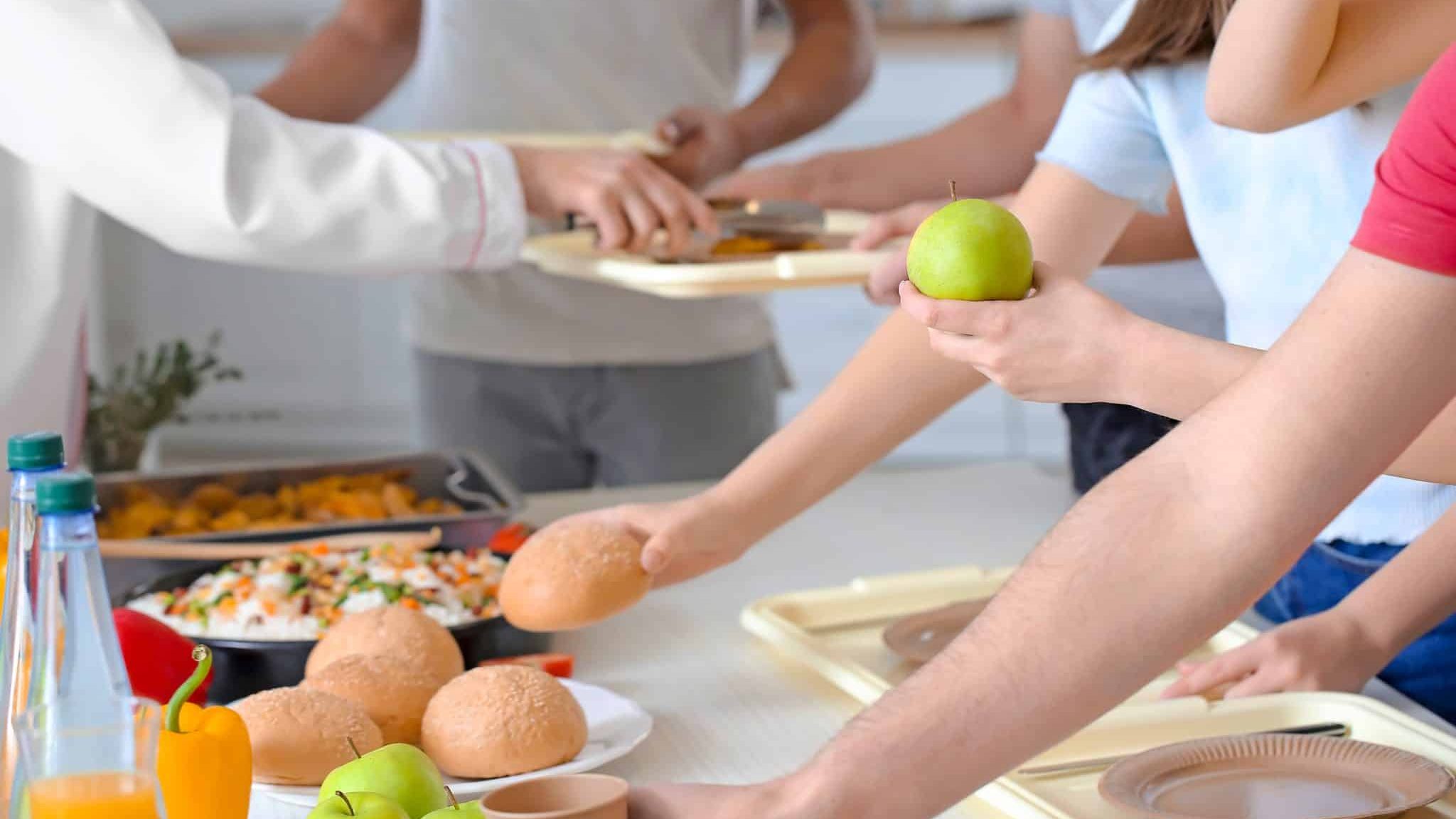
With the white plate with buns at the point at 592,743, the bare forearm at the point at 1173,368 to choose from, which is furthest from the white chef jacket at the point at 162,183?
the bare forearm at the point at 1173,368

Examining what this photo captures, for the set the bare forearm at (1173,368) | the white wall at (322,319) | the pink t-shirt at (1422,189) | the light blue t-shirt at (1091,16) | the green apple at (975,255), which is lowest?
the white wall at (322,319)

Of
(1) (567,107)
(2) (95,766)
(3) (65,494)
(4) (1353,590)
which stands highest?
(1) (567,107)

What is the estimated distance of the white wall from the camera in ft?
12.7

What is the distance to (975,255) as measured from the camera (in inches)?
33.2

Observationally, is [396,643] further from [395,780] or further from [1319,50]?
[1319,50]

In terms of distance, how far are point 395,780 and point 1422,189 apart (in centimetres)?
55

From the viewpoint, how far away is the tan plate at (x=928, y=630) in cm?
124

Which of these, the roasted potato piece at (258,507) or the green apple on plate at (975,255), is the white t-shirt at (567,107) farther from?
the green apple on plate at (975,255)

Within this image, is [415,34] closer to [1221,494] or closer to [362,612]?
[362,612]

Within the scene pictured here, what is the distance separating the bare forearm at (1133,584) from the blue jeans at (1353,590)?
514 millimetres

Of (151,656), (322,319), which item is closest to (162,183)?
(151,656)

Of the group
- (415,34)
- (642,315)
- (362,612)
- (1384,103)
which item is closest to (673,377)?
(642,315)

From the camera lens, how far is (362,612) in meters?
1.19

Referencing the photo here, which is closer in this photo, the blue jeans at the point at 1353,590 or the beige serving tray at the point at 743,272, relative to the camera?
the blue jeans at the point at 1353,590
